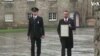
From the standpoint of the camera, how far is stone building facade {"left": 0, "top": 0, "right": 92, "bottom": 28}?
62.8m

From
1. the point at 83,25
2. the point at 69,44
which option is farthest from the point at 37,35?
the point at 83,25

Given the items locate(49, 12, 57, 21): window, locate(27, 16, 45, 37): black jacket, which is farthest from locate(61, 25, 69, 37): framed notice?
locate(49, 12, 57, 21): window

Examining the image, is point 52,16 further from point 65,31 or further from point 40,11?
point 65,31

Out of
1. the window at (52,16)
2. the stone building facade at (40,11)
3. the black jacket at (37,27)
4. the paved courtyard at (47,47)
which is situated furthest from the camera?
the window at (52,16)

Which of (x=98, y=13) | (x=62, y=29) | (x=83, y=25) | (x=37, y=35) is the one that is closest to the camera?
(x=98, y=13)

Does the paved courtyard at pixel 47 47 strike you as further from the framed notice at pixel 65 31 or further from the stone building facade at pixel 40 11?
the stone building facade at pixel 40 11

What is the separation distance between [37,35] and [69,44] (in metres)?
1.62

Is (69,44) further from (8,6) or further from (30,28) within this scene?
(8,6)

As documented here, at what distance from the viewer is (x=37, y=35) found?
14688 mm

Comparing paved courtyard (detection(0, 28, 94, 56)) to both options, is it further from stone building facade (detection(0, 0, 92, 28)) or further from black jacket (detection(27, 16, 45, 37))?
stone building facade (detection(0, 0, 92, 28))

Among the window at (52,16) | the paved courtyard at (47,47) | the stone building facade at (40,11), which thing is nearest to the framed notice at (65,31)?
the paved courtyard at (47,47)

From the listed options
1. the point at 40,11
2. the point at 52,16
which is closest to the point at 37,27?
the point at 40,11

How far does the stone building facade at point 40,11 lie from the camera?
6278 centimetres

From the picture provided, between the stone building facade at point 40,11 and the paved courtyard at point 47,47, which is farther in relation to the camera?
the stone building facade at point 40,11
